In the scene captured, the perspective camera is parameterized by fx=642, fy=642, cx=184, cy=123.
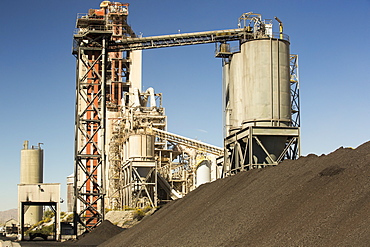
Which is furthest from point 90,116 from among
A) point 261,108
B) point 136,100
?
point 136,100

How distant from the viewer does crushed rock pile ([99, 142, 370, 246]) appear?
56.3 feet

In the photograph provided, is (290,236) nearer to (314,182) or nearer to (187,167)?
(314,182)

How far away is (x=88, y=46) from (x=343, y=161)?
27.7 m

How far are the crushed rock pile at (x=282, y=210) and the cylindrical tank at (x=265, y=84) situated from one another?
857cm

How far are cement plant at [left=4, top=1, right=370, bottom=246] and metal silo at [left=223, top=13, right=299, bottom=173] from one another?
6cm

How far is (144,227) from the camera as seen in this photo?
30156 millimetres

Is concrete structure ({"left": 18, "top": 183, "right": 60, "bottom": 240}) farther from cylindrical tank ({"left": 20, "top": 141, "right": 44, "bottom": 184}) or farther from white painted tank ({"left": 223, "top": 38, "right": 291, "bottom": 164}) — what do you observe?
cylindrical tank ({"left": 20, "top": 141, "right": 44, "bottom": 184})

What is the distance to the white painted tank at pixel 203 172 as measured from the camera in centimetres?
5897

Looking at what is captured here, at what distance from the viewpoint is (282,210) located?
67.2ft

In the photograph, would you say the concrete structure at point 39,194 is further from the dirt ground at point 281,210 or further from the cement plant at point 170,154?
the dirt ground at point 281,210

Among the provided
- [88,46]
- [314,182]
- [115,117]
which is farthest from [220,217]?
[115,117]

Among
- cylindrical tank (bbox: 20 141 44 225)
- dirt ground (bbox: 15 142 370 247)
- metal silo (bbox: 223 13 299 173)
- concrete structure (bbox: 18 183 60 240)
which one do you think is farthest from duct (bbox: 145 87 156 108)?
dirt ground (bbox: 15 142 370 247)

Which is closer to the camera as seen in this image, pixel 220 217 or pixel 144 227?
pixel 220 217

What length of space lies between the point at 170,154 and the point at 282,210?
45375 millimetres
